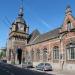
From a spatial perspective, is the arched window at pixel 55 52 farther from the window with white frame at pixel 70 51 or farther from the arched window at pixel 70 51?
the window with white frame at pixel 70 51

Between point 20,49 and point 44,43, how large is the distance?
58.5 ft

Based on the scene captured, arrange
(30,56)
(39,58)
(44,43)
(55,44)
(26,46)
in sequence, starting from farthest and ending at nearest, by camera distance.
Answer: (26,46) → (30,56) → (39,58) → (44,43) → (55,44)

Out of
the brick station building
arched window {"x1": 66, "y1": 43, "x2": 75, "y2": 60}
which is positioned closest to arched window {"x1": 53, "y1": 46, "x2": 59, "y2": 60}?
the brick station building

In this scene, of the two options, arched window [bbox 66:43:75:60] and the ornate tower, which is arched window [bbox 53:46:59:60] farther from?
the ornate tower

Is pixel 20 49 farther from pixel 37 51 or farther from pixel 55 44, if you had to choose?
pixel 55 44

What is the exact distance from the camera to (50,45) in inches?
1751

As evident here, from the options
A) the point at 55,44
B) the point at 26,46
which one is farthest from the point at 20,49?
the point at 55,44

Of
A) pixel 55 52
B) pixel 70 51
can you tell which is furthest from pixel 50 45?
pixel 70 51

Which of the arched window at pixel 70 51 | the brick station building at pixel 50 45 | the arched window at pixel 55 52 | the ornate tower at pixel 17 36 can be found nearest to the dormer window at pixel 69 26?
the brick station building at pixel 50 45

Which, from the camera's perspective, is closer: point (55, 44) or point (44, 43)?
point (55, 44)

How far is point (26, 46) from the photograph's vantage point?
63781 millimetres

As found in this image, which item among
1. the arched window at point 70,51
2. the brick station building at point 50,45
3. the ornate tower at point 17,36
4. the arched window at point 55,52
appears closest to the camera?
the arched window at point 70,51

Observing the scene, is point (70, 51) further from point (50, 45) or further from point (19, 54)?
point (19, 54)

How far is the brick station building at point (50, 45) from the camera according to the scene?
121 feet
